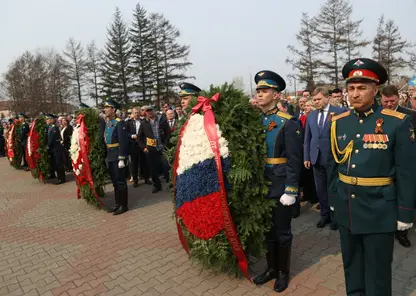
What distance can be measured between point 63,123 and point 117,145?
5019mm

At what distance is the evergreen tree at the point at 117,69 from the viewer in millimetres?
36719

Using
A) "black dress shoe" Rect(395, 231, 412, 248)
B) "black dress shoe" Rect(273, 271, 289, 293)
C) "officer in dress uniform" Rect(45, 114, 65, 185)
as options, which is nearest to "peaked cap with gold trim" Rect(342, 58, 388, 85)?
"black dress shoe" Rect(273, 271, 289, 293)

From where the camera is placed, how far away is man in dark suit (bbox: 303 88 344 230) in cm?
519

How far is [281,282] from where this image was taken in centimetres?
359

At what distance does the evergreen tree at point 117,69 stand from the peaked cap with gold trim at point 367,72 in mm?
35758

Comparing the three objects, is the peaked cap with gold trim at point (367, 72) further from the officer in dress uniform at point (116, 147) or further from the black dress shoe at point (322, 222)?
the officer in dress uniform at point (116, 147)

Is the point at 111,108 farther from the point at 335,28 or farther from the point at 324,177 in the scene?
the point at 335,28

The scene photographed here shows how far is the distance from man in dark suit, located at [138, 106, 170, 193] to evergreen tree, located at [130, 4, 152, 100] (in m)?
28.5

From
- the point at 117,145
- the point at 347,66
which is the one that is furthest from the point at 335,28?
the point at 347,66

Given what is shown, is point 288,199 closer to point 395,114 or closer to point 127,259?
point 395,114

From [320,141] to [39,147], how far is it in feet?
28.1

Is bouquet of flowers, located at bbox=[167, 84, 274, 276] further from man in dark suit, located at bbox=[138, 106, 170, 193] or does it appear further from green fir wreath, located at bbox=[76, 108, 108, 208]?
man in dark suit, located at bbox=[138, 106, 170, 193]

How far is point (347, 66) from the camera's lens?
9.20 ft

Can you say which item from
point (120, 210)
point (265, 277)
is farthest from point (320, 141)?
point (120, 210)
